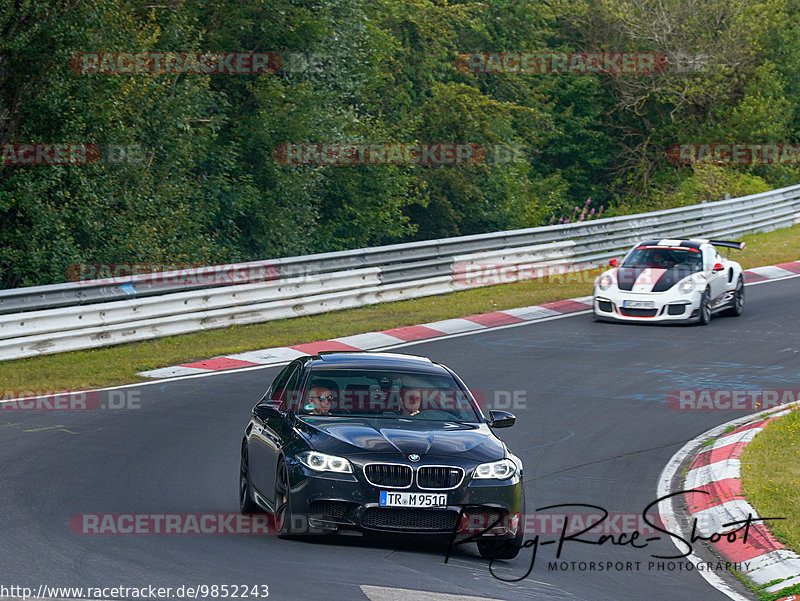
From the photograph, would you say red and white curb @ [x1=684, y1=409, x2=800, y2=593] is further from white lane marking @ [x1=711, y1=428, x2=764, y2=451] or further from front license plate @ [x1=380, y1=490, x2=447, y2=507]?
front license plate @ [x1=380, y1=490, x2=447, y2=507]

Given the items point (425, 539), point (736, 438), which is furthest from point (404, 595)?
point (736, 438)

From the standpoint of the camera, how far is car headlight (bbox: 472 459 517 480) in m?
8.36

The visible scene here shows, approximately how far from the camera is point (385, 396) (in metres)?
9.31

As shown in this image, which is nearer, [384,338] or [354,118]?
[384,338]

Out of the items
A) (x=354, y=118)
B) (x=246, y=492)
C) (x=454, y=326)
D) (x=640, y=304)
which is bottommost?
(x=454, y=326)

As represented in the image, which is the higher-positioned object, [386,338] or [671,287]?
[671,287]

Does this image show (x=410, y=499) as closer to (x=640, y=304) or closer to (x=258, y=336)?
(x=258, y=336)

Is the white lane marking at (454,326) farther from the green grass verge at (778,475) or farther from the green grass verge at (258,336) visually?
the green grass verge at (778,475)

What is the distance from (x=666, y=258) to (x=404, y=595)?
15.8 metres

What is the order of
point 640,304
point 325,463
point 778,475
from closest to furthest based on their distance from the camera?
point 325,463
point 778,475
point 640,304

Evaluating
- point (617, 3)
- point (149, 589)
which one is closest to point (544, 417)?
point (149, 589)

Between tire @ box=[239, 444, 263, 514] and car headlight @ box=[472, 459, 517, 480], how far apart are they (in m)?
Answer: 1.96

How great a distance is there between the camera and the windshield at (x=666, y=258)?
70.5ft

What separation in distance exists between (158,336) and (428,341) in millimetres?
4311
